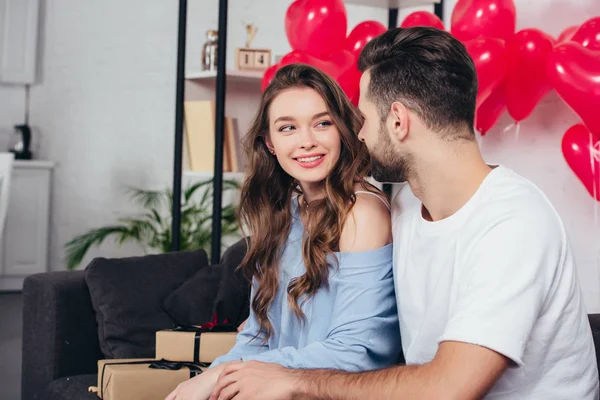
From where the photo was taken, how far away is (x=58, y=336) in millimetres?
2467

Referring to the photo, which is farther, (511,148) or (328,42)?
(511,148)

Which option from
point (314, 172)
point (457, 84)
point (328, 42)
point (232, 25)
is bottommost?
point (314, 172)

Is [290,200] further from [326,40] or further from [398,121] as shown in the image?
[326,40]

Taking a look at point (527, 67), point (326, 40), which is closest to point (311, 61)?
point (326, 40)

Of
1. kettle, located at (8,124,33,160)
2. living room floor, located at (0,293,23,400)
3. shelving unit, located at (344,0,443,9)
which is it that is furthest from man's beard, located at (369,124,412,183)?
kettle, located at (8,124,33,160)

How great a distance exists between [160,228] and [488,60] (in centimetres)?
333

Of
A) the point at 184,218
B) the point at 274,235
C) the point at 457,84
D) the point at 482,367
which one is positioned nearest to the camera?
the point at 482,367

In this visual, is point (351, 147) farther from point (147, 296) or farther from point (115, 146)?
point (115, 146)

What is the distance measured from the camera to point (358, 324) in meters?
1.63

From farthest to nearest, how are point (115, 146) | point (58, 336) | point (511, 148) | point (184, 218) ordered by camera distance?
point (115, 146) < point (184, 218) < point (511, 148) < point (58, 336)

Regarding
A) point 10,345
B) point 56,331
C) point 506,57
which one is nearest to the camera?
point 506,57

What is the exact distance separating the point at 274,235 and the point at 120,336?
2.76ft

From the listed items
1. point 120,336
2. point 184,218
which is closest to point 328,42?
point 120,336

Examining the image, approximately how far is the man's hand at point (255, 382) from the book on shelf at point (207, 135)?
210 centimetres
